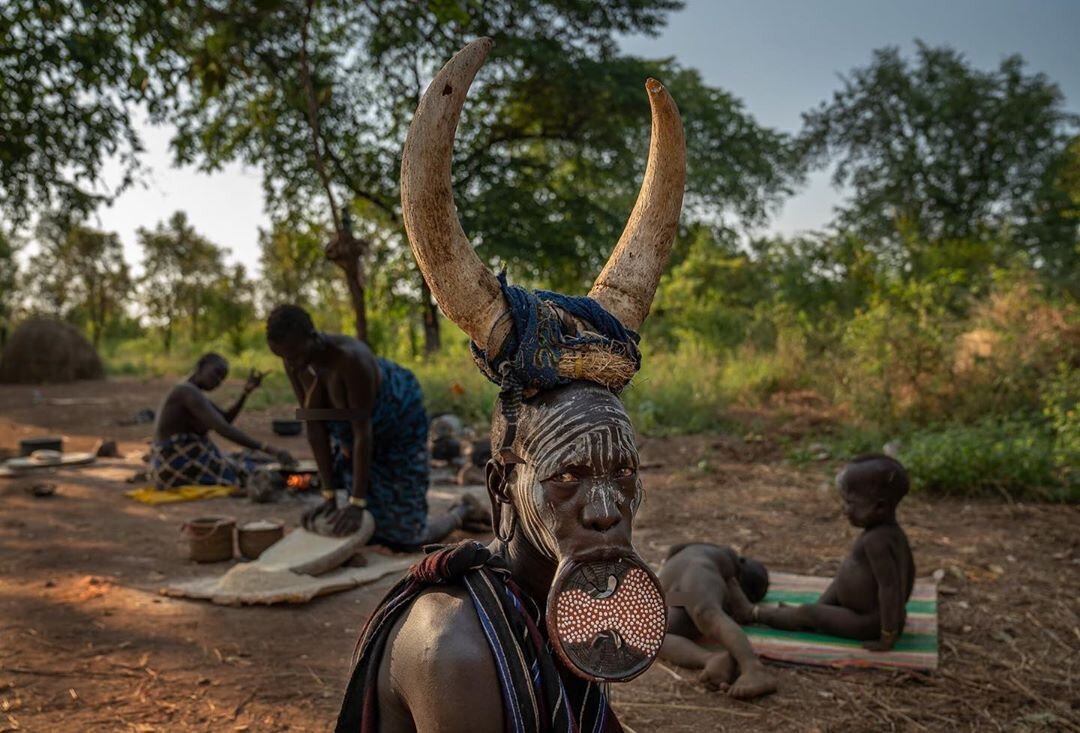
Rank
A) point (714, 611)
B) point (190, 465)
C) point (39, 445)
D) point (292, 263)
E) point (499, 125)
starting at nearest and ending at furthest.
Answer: point (714, 611) < point (190, 465) < point (39, 445) < point (499, 125) < point (292, 263)

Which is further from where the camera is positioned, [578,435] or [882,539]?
[882,539]

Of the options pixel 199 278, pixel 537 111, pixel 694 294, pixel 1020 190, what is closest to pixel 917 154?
pixel 1020 190

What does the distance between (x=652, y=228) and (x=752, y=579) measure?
321cm

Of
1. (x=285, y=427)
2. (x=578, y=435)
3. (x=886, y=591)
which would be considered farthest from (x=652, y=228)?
(x=285, y=427)

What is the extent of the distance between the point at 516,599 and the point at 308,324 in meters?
3.93

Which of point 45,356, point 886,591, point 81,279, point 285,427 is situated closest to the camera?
point 886,591

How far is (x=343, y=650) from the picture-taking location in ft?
13.3

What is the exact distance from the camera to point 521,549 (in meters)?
1.64

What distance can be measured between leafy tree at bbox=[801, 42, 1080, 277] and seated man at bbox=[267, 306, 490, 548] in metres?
16.7

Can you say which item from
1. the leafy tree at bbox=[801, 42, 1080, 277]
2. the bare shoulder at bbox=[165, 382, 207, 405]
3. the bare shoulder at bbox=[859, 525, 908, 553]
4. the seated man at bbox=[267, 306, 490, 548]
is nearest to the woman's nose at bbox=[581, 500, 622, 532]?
the bare shoulder at bbox=[859, 525, 908, 553]

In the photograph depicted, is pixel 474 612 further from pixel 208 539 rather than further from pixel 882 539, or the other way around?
pixel 208 539

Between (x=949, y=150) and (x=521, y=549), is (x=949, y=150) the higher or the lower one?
the higher one

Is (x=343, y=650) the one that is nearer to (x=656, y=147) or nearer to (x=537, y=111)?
(x=656, y=147)

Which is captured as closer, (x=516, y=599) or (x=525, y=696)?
(x=525, y=696)
